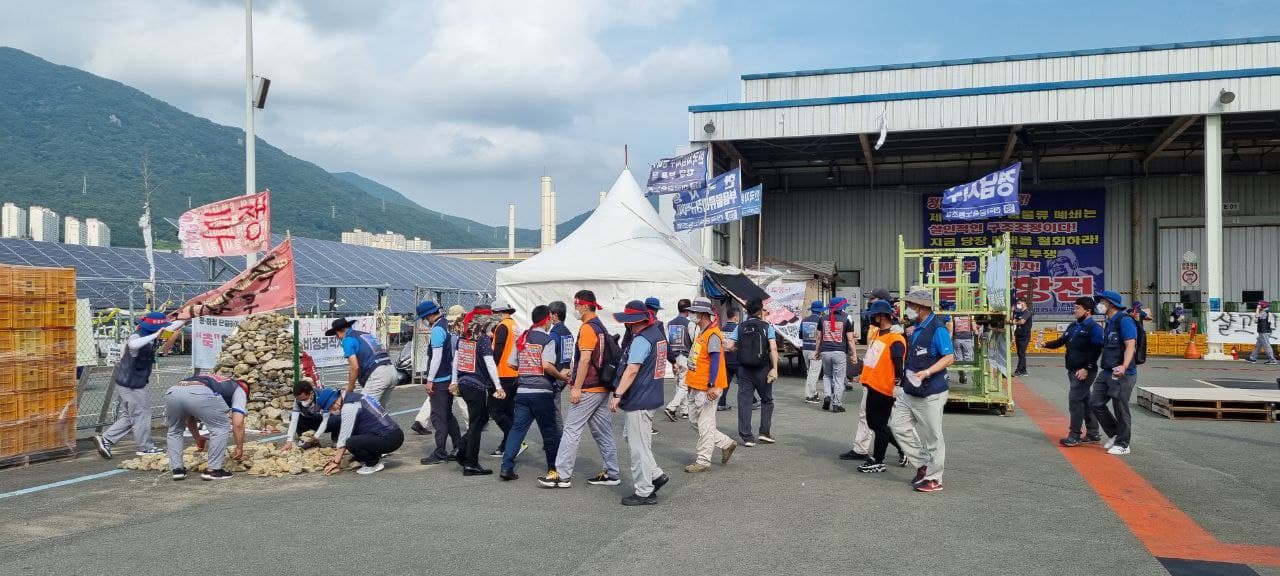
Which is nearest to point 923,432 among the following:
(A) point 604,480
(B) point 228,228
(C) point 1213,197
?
(A) point 604,480

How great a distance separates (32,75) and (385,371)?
226 meters

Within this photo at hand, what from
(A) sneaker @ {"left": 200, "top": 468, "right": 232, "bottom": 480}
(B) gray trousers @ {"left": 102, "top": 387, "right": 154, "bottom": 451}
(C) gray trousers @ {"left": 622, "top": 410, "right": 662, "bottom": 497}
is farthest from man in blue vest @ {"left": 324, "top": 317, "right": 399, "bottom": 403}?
(C) gray trousers @ {"left": 622, "top": 410, "right": 662, "bottom": 497}

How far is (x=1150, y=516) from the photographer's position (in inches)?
243

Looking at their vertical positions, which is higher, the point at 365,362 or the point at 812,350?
the point at 365,362

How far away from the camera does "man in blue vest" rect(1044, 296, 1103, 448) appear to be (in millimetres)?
8812

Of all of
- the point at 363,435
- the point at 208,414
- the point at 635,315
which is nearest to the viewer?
the point at 635,315

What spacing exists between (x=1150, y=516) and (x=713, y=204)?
14703mm

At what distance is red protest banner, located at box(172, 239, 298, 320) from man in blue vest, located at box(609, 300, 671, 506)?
409cm

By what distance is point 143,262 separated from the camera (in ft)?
89.5

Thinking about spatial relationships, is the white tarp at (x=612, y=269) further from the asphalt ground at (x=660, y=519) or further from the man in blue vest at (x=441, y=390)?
the man in blue vest at (x=441, y=390)

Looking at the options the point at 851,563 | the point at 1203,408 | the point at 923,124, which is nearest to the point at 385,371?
the point at 851,563

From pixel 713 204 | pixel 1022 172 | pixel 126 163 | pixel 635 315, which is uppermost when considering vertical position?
pixel 126 163

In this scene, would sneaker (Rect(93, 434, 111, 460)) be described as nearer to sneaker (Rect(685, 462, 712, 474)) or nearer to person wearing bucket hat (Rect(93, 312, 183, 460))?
person wearing bucket hat (Rect(93, 312, 183, 460))

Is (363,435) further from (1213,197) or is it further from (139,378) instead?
(1213,197)
